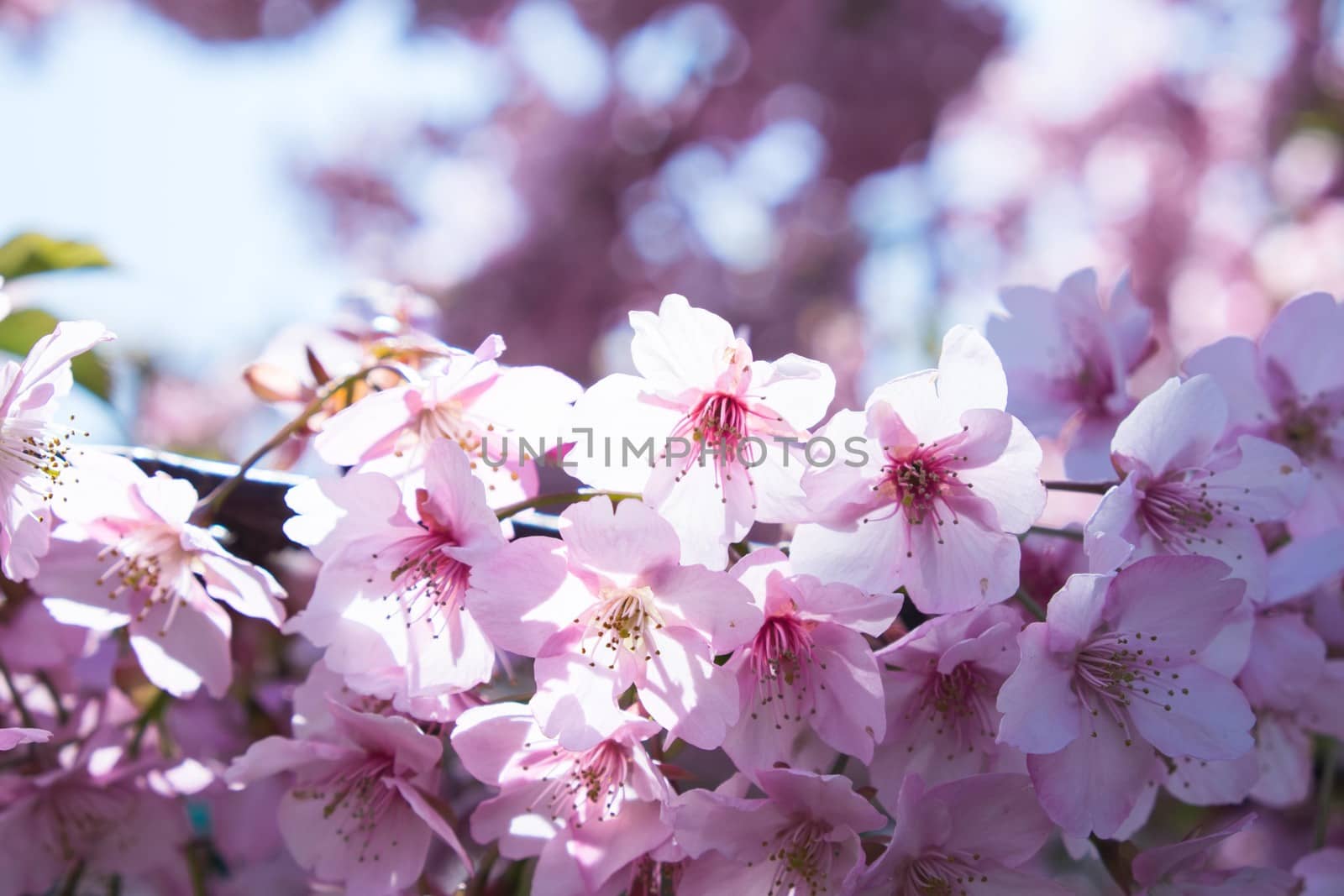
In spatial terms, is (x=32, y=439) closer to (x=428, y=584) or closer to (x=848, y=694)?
(x=428, y=584)

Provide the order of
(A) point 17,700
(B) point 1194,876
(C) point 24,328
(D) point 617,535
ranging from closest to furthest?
(D) point 617,535 → (B) point 1194,876 → (A) point 17,700 → (C) point 24,328

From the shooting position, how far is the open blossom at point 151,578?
68cm

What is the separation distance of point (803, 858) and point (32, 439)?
25.4 inches

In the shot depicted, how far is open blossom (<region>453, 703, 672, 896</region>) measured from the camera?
25.3 inches

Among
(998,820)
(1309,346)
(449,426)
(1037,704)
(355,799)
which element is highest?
(1309,346)

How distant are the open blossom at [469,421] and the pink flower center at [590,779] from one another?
208mm

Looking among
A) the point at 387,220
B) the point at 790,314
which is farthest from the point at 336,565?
the point at 387,220

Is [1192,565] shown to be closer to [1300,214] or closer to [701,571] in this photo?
[701,571]

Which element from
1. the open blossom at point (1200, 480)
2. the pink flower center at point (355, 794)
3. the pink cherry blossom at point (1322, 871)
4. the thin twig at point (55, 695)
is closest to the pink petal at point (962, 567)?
the open blossom at point (1200, 480)

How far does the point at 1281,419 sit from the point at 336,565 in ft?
2.91

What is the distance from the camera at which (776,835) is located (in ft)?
2.13

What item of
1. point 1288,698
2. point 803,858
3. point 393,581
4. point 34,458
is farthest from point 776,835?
point 34,458

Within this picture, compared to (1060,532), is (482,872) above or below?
below

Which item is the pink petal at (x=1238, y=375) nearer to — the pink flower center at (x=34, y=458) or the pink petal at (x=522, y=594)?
the pink petal at (x=522, y=594)
